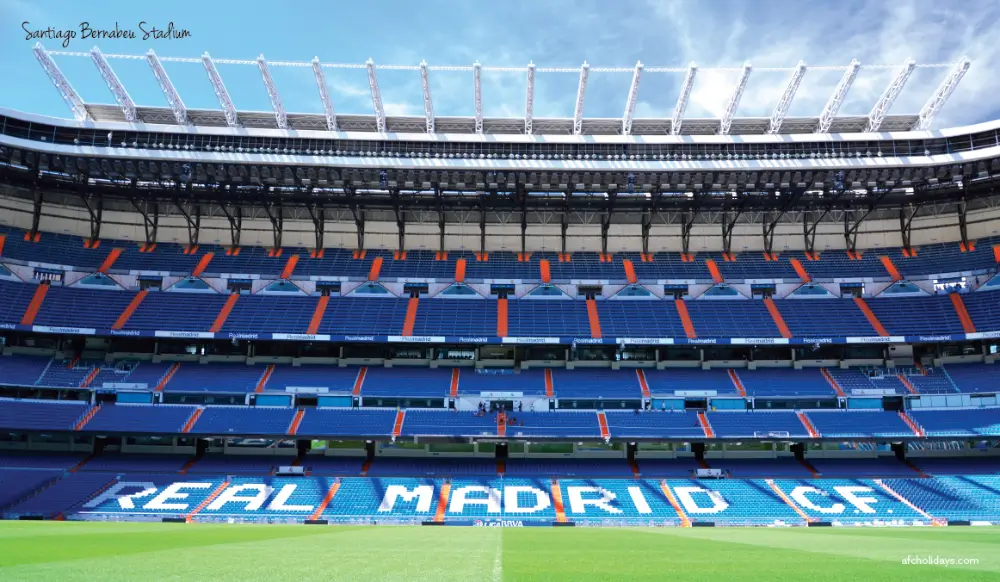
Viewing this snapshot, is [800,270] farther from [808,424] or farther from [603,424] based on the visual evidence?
[603,424]

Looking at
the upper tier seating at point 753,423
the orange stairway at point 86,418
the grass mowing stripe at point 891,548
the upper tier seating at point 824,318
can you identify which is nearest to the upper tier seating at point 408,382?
the orange stairway at point 86,418

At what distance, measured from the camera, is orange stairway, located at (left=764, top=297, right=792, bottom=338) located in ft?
137

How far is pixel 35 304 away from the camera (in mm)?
39969

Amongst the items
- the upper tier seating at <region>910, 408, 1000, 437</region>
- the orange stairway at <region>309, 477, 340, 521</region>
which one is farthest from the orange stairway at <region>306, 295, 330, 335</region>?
the upper tier seating at <region>910, 408, 1000, 437</region>

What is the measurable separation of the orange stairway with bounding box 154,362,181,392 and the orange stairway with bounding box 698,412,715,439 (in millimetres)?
35823

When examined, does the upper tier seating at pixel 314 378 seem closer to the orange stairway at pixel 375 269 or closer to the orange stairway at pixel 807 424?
the orange stairway at pixel 375 269

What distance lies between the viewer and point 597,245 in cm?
5025

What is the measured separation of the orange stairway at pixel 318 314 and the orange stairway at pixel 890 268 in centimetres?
4501

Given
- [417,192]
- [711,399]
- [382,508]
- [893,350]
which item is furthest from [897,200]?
[382,508]

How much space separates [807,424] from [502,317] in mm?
21847

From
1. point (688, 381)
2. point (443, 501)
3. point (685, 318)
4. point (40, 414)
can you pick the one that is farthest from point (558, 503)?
point (40, 414)

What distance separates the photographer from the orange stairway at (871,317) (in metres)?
41.0

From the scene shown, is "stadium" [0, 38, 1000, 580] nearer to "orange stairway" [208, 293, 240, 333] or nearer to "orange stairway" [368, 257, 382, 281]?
"orange stairway" [368, 257, 382, 281]

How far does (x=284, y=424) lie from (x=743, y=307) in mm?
34705
